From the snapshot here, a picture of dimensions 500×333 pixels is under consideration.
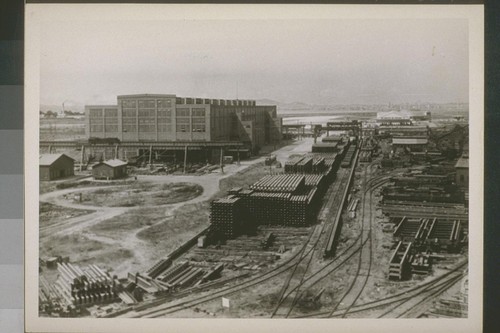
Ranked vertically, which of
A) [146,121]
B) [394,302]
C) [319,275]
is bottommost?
[394,302]

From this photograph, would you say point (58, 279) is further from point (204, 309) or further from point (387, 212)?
point (387, 212)

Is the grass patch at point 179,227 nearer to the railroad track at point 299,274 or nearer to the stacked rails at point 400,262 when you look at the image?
the railroad track at point 299,274

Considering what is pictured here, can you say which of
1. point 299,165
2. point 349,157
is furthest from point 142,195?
point 349,157

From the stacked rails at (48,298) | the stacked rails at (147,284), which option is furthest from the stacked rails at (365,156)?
the stacked rails at (48,298)

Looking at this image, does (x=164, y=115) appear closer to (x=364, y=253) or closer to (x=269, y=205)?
(x=269, y=205)

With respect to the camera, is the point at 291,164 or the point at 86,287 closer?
the point at 86,287

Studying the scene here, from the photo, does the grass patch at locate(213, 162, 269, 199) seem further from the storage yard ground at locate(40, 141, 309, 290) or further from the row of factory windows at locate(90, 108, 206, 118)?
the row of factory windows at locate(90, 108, 206, 118)

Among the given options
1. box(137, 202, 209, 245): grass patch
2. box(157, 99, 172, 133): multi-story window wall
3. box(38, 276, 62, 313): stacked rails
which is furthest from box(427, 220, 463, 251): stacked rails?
box(38, 276, 62, 313): stacked rails
